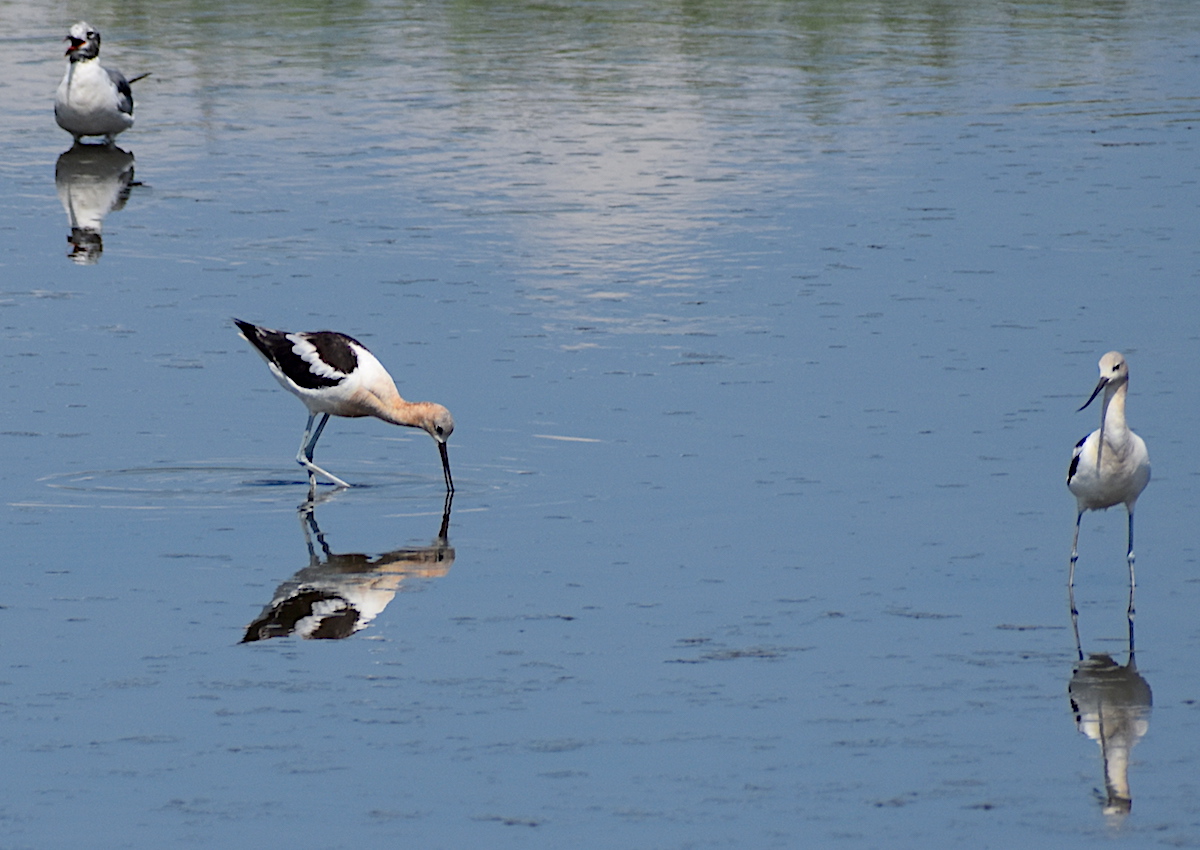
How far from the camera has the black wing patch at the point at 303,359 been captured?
42.2ft

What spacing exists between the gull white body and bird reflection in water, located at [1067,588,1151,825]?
57.8ft

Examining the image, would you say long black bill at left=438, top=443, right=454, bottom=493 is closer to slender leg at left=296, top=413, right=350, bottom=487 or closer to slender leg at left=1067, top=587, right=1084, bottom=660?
slender leg at left=296, top=413, right=350, bottom=487

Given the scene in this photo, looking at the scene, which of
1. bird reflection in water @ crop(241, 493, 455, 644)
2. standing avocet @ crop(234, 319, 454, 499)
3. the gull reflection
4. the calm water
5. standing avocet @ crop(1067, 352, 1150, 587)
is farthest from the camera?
the gull reflection

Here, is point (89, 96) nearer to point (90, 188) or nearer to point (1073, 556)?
point (90, 188)

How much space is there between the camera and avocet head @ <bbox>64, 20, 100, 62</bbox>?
25.0 metres

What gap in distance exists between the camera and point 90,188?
22.8m

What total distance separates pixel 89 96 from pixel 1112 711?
60.8 feet

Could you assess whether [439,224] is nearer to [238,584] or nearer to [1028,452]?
[1028,452]

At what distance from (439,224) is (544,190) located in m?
2.03

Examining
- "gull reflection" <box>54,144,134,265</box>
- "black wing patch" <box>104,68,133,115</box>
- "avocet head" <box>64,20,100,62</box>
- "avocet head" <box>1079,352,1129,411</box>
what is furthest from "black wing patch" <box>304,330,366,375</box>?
"avocet head" <box>64,20,100,62</box>

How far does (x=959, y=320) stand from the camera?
16188 mm

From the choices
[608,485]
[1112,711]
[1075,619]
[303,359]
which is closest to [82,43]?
[303,359]

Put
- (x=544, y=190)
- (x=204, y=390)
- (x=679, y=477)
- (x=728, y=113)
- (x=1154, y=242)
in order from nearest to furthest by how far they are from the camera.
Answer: (x=679, y=477), (x=204, y=390), (x=1154, y=242), (x=544, y=190), (x=728, y=113)

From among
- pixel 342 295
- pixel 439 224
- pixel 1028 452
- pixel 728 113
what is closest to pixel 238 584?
pixel 1028 452
